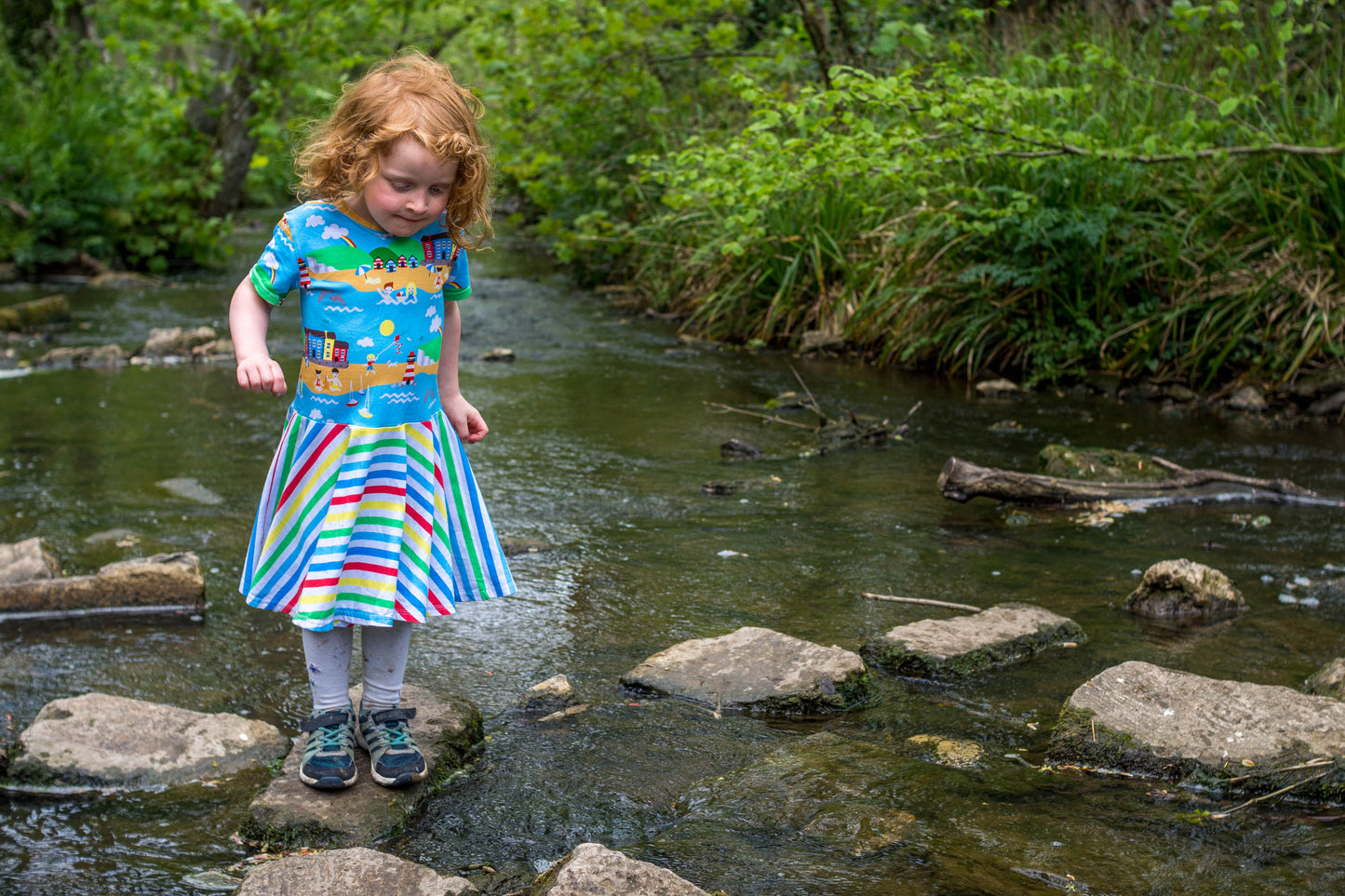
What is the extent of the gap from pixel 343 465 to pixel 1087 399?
5.66 metres

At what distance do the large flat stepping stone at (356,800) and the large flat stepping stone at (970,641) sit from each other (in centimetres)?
114

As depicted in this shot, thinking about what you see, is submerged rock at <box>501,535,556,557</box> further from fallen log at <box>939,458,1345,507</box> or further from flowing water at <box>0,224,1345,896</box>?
fallen log at <box>939,458,1345,507</box>

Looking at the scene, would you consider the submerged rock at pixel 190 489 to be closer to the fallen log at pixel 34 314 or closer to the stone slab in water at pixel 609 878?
the stone slab in water at pixel 609 878

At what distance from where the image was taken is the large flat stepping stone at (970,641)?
3.04 m

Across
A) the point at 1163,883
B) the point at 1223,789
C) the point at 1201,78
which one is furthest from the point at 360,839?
the point at 1201,78

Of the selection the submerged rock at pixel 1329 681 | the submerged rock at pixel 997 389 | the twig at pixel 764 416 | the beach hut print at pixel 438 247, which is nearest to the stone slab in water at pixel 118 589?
the beach hut print at pixel 438 247

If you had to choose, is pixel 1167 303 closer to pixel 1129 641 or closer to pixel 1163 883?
pixel 1129 641

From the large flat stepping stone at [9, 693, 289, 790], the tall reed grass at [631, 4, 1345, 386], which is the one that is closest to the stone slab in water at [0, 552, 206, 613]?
the large flat stepping stone at [9, 693, 289, 790]

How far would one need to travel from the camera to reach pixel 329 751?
2.36 meters

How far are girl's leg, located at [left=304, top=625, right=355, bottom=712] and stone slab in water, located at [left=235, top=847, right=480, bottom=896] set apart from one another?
0.50 meters

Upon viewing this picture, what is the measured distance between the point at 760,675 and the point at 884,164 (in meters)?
3.90

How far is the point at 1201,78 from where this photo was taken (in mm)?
8266


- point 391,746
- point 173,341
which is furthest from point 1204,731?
point 173,341

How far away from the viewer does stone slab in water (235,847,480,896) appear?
1902 millimetres
